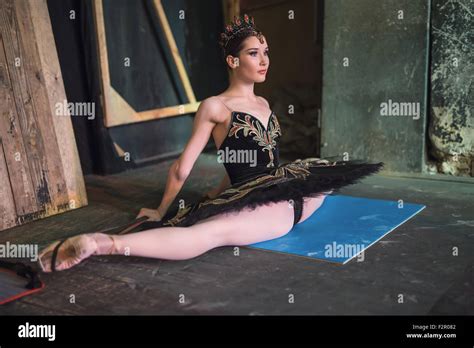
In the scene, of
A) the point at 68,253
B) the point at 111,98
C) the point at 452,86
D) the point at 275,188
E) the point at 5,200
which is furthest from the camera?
the point at 111,98

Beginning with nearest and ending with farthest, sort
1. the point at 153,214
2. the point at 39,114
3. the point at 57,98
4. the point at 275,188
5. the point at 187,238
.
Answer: the point at 187,238 < the point at 275,188 < the point at 153,214 < the point at 39,114 < the point at 57,98

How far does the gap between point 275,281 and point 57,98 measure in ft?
7.72

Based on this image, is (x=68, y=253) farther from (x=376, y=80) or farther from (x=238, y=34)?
(x=376, y=80)

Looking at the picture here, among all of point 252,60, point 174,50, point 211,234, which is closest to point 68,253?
point 211,234

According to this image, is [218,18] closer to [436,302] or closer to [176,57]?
[176,57]

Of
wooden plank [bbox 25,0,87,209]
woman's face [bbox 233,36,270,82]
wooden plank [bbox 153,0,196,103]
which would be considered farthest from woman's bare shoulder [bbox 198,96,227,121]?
wooden plank [bbox 153,0,196,103]

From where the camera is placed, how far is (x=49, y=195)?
159 inches

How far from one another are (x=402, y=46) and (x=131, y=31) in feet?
8.98

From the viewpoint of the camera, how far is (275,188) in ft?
9.89

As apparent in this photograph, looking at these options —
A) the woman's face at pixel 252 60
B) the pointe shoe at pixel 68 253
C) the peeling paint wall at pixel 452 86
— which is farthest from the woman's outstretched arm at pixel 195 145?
the peeling paint wall at pixel 452 86

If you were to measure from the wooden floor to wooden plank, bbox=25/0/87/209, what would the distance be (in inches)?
22.9

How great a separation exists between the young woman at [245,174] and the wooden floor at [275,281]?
196 millimetres

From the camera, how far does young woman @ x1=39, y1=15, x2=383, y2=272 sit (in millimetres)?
2938

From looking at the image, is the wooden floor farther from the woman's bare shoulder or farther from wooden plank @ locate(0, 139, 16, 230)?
the woman's bare shoulder
